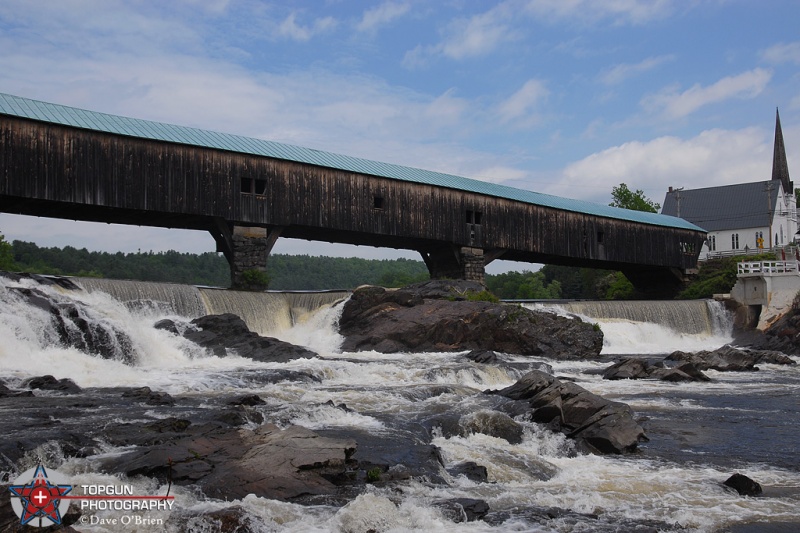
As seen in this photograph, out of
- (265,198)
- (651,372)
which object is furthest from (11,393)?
(265,198)

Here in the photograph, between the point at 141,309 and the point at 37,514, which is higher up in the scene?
the point at 141,309

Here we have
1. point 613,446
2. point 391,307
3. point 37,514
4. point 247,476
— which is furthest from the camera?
point 391,307

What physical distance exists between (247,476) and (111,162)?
20.6m

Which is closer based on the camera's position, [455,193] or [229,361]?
[229,361]

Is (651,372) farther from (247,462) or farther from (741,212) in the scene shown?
(741,212)

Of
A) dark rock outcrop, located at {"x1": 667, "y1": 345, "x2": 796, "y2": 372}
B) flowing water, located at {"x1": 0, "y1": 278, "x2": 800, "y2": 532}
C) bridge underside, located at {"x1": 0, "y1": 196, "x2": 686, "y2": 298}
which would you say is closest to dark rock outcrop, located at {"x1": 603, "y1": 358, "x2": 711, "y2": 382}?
flowing water, located at {"x1": 0, "y1": 278, "x2": 800, "y2": 532}

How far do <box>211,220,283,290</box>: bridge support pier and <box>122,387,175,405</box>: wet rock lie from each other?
49.9 ft

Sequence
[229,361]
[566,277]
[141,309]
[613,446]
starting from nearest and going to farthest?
[613,446] → [229,361] → [141,309] → [566,277]

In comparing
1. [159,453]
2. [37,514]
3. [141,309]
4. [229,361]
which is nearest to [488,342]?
[229,361]

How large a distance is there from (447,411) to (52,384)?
25.2 feet

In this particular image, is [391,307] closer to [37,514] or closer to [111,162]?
[111,162]

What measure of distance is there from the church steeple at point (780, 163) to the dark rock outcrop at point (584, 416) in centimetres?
6737

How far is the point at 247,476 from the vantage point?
866 cm

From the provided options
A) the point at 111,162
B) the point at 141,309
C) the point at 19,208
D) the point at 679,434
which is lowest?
the point at 679,434
